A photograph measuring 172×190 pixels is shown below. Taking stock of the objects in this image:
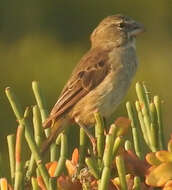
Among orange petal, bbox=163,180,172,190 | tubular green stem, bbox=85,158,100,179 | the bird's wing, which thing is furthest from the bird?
orange petal, bbox=163,180,172,190

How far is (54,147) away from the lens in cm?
288

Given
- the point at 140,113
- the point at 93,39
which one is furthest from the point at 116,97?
the point at 140,113

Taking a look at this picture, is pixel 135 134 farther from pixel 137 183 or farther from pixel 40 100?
pixel 137 183

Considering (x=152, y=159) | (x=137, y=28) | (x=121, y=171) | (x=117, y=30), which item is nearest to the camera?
(x=121, y=171)

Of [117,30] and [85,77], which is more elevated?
[117,30]

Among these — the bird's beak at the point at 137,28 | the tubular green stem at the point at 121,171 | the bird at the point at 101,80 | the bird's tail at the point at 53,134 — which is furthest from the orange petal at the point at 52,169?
the bird's beak at the point at 137,28

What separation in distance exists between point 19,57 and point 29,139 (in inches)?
208

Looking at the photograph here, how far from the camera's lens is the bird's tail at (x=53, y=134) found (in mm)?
3127

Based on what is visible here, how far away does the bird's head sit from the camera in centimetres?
576

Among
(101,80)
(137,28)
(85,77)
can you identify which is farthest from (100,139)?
(137,28)

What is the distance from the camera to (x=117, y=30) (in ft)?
19.5

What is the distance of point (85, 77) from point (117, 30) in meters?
0.73

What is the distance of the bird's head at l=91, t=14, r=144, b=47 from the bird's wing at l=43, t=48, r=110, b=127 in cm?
25

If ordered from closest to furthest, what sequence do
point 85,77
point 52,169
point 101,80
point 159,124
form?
1. point 52,169
2. point 159,124
3. point 85,77
4. point 101,80
